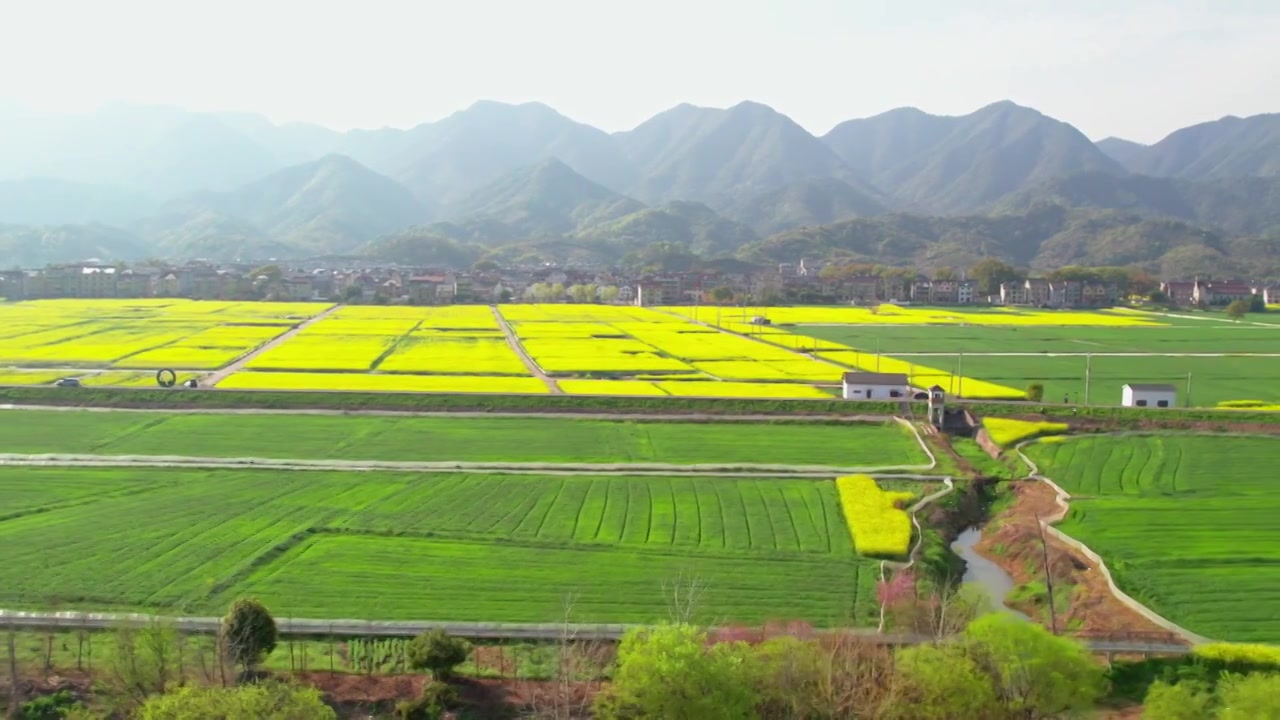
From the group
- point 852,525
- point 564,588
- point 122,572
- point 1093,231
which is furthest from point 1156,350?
point 1093,231

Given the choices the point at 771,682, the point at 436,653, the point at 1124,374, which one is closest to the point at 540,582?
the point at 436,653

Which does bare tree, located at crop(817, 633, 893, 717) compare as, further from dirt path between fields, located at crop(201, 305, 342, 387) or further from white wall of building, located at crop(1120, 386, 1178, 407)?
dirt path between fields, located at crop(201, 305, 342, 387)

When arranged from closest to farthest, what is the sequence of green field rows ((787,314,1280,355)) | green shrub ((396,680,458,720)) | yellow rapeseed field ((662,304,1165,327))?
green shrub ((396,680,458,720)) → green field rows ((787,314,1280,355)) → yellow rapeseed field ((662,304,1165,327))

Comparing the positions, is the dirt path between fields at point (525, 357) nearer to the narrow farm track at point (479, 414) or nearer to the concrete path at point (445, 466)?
the narrow farm track at point (479, 414)

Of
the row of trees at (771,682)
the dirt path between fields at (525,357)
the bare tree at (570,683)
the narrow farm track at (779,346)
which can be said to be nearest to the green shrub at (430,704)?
the row of trees at (771,682)

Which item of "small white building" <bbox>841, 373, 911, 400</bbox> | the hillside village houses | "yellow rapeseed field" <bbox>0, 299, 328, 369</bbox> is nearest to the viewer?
"small white building" <bbox>841, 373, 911, 400</bbox>

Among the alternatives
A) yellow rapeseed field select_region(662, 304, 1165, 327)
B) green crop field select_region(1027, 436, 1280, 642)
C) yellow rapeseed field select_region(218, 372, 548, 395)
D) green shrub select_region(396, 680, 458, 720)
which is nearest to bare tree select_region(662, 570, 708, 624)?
green shrub select_region(396, 680, 458, 720)
